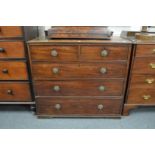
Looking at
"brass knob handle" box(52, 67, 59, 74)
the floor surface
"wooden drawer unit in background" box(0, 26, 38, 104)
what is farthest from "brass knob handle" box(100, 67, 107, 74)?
"wooden drawer unit in background" box(0, 26, 38, 104)

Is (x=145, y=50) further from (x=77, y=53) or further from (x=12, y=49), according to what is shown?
(x=12, y=49)

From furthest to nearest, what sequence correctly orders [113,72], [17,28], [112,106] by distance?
[112,106] < [113,72] < [17,28]

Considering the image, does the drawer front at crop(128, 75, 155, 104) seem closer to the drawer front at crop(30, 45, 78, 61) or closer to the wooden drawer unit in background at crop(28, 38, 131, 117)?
the wooden drawer unit in background at crop(28, 38, 131, 117)

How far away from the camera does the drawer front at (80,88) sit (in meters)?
1.52

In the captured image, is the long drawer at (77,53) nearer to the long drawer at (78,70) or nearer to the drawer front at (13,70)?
the long drawer at (78,70)

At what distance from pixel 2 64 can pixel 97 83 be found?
2.85 feet

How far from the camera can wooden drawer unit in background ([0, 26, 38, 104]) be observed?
136 cm

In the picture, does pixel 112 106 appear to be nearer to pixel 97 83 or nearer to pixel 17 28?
pixel 97 83

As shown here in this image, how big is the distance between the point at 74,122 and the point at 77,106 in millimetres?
173

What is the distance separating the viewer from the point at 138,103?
5.47 feet

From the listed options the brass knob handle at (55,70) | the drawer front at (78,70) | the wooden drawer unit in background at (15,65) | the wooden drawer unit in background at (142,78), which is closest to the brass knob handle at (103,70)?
the drawer front at (78,70)

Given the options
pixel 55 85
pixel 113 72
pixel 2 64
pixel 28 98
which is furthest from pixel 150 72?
pixel 2 64

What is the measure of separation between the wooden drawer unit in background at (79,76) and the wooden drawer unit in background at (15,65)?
0.09 metres

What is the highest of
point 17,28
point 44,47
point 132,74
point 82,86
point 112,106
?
point 17,28
